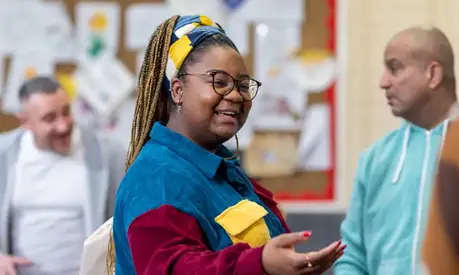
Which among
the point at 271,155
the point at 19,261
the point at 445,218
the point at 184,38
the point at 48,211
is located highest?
the point at 184,38

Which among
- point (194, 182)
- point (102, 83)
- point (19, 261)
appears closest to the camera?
point (194, 182)

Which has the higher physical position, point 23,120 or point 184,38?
point 184,38

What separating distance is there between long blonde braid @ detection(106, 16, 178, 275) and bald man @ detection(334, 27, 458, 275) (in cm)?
77

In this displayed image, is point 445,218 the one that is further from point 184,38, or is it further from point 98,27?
point 98,27

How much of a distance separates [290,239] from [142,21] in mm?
1969

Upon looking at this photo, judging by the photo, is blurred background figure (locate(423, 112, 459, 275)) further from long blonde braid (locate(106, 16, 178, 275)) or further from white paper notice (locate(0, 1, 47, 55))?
white paper notice (locate(0, 1, 47, 55))

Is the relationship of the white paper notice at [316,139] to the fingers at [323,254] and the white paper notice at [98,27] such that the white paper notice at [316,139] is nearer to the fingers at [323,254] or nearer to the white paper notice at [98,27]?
the white paper notice at [98,27]

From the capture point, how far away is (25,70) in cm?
289

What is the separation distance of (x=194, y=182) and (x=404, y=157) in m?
0.89

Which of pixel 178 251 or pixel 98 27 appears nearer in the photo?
pixel 178 251

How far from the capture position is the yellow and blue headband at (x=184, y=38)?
4.20 feet

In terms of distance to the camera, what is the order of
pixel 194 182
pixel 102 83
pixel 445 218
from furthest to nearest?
pixel 102 83
pixel 194 182
pixel 445 218

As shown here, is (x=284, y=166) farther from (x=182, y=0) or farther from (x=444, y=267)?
(x=444, y=267)

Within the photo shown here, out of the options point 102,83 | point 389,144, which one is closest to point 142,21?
point 102,83
